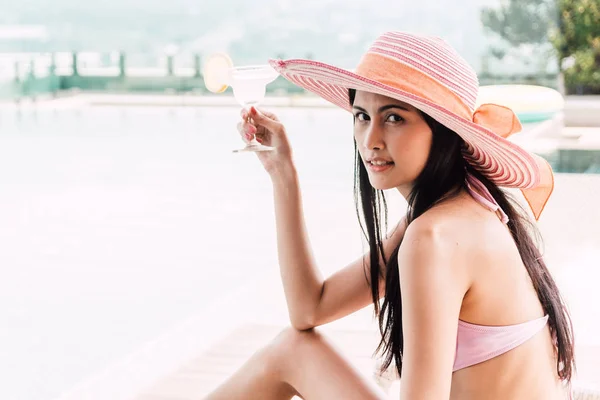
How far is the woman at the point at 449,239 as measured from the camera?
3.68 ft

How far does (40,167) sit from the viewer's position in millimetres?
7512

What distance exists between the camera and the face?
1.24 meters

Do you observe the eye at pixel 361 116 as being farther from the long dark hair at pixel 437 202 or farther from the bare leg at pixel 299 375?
the bare leg at pixel 299 375

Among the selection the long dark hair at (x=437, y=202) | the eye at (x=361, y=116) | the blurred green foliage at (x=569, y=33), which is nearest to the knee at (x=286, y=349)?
the long dark hair at (x=437, y=202)

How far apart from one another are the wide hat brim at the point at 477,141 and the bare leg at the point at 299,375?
1.32 feet

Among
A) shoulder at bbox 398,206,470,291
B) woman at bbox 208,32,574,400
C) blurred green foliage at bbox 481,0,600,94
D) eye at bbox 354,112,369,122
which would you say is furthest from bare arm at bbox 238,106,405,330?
blurred green foliage at bbox 481,0,600,94

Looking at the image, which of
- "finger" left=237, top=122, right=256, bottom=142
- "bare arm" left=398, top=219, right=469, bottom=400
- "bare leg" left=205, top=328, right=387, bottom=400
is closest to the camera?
Result: "bare arm" left=398, top=219, right=469, bottom=400

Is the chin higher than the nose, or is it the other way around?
the nose

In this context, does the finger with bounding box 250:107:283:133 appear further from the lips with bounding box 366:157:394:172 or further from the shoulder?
the shoulder

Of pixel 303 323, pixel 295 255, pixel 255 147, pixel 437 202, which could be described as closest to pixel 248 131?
pixel 255 147

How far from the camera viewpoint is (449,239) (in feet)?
3.73

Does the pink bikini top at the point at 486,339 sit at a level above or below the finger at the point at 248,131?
below

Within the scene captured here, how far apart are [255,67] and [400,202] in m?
2.85

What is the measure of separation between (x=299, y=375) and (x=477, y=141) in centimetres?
54
